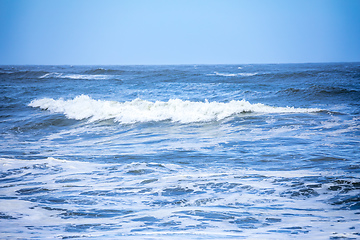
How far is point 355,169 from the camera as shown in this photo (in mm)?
5688

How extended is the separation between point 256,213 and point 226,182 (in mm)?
1261

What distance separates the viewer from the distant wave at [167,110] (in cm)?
1225

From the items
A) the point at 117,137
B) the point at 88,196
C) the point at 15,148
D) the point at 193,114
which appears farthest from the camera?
the point at 193,114

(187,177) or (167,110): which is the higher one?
(167,110)

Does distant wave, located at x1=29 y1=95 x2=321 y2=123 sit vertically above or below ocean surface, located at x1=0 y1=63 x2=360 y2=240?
above

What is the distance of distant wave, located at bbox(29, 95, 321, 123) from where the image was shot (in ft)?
40.2

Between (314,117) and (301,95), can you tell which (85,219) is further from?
(301,95)

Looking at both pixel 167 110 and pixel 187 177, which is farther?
pixel 167 110

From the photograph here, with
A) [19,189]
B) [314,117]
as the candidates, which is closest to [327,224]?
[19,189]

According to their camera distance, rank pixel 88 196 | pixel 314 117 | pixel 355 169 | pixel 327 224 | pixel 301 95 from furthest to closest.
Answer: pixel 301 95, pixel 314 117, pixel 355 169, pixel 88 196, pixel 327 224

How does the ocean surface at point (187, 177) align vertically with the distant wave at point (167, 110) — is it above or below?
below

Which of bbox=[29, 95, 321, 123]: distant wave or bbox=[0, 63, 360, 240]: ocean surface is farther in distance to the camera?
bbox=[29, 95, 321, 123]: distant wave

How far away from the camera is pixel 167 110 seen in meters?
13.2

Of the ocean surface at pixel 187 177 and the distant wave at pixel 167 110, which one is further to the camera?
the distant wave at pixel 167 110
